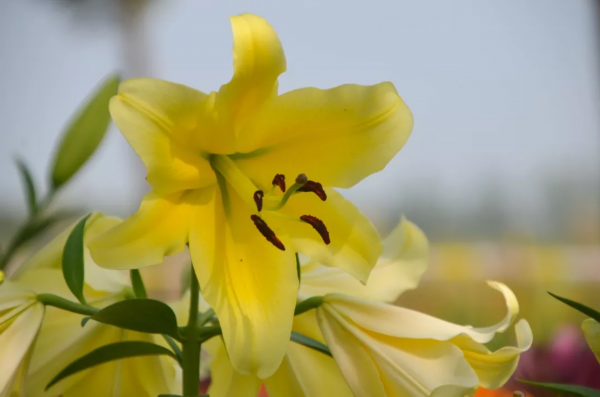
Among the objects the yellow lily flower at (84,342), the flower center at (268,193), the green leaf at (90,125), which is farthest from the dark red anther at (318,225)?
the green leaf at (90,125)

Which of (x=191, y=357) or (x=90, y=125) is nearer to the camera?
(x=191, y=357)

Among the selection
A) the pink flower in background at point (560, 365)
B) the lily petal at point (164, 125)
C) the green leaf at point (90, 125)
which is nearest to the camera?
the lily petal at point (164, 125)

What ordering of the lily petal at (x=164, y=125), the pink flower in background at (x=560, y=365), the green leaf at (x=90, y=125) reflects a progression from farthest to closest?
the green leaf at (x=90, y=125) < the pink flower in background at (x=560, y=365) < the lily petal at (x=164, y=125)

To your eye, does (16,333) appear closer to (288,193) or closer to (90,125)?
(288,193)

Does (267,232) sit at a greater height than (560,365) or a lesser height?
greater

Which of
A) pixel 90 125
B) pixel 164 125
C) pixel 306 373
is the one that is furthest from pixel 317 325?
pixel 90 125

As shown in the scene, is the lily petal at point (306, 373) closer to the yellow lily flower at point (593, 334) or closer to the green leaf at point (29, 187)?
the yellow lily flower at point (593, 334)
